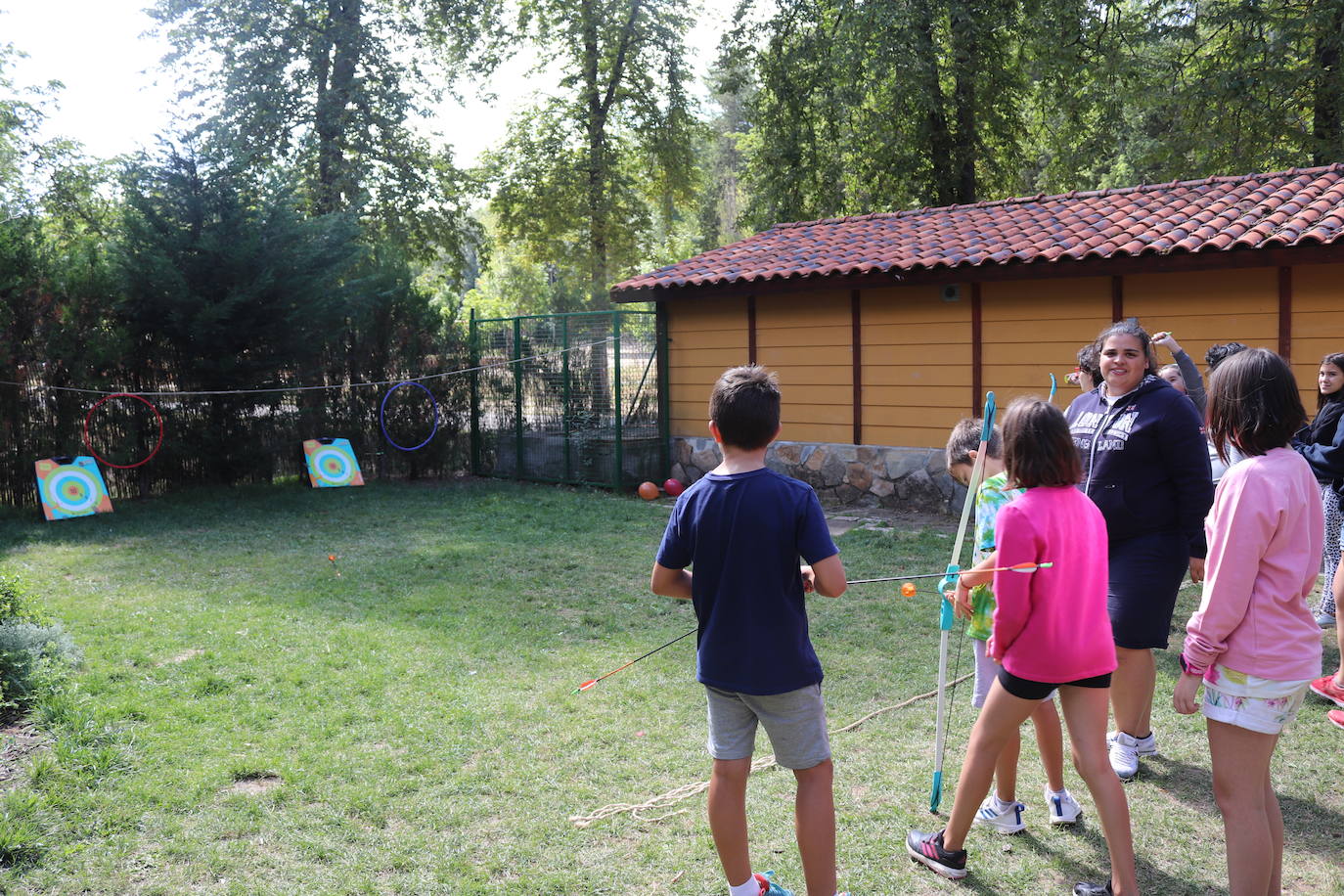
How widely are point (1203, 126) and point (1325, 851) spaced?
15.3 meters

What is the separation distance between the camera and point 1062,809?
137 inches

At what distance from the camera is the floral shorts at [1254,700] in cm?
248

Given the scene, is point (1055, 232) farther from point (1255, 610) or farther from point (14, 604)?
point (14, 604)

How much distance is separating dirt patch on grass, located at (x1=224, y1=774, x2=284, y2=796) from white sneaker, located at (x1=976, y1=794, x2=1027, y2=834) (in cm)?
264

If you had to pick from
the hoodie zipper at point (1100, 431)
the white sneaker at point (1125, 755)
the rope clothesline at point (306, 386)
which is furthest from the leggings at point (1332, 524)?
the rope clothesline at point (306, 386)

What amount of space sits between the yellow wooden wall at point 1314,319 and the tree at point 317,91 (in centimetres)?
1489

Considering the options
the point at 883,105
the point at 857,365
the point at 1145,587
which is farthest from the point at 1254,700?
the point at 883,105

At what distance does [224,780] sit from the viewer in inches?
155

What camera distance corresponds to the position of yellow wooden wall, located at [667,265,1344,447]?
8383mm

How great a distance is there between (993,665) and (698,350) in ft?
29.5

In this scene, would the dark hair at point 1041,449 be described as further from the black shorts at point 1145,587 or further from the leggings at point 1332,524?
the leggings at point 1332,524

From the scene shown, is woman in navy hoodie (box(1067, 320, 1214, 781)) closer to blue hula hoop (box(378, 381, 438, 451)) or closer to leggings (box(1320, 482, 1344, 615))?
leggings (box(1320, 482, 1344, 615))

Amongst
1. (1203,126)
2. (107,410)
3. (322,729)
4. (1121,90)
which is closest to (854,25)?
(1121,90)

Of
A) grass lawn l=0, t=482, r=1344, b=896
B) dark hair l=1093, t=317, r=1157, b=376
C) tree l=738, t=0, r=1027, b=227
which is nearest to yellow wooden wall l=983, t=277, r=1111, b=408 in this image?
grass lawn l=0, t=482, r=1344, b=896
